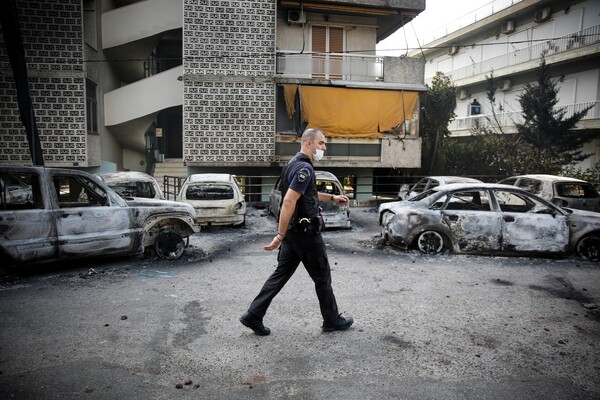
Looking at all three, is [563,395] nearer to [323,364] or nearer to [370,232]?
[323,364]

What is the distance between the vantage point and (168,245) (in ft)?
24.2

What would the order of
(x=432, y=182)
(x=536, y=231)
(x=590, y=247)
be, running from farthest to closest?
(x=432, y=182) < (x=590, y=247) < (x=536, y=231)

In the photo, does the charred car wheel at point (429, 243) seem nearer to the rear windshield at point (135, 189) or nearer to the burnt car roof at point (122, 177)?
the rear windshield at point (135, 189)

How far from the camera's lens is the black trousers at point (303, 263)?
3932mm

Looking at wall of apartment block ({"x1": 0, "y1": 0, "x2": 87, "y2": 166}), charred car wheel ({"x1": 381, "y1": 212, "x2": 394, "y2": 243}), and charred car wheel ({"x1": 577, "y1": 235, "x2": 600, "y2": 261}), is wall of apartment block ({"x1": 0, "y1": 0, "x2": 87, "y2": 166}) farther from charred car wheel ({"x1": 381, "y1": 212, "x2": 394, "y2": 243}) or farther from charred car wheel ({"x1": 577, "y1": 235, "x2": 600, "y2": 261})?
charred car wheel ({"x1": 577, "y1": 235, "x2": 600, "y2": 261})

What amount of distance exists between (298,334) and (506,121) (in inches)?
1012

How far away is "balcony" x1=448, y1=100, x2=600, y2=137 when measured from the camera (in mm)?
20525

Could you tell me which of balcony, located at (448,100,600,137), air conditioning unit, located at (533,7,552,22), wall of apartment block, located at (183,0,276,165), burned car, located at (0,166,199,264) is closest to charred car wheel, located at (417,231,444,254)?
burned car, located at (0,166,199,264)

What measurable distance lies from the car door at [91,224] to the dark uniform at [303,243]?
376 centimetres

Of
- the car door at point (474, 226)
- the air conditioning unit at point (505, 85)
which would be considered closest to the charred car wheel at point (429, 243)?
the car door at point (474, 226)

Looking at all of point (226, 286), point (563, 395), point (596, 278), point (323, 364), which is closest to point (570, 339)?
point (563, 395)

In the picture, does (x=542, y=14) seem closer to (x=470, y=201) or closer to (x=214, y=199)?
(x=470, y=201)

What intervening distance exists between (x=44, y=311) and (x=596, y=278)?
321 inches

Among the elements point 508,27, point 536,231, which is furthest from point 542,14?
A: point 536,231
